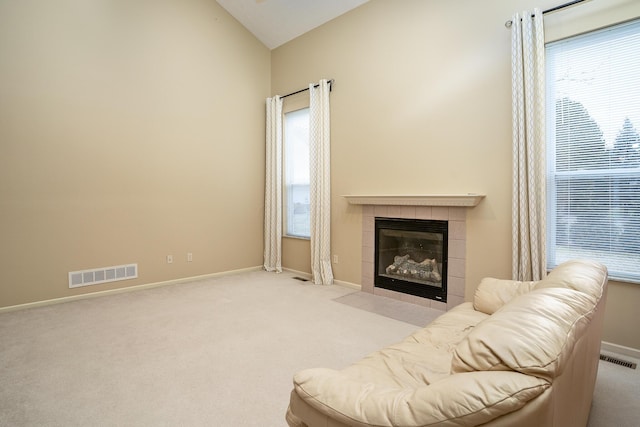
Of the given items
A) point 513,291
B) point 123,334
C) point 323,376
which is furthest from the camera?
point 123,334

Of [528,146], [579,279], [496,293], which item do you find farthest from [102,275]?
[528,146]

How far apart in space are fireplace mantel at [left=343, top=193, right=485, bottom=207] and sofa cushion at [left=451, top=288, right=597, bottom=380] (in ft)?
7.20

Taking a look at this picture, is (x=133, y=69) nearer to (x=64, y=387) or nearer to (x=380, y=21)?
(x=380, y=21)

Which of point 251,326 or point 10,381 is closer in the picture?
point 10,381

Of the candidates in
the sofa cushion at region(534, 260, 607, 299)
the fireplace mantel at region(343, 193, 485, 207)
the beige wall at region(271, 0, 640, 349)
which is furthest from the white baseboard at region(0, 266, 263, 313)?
the sofa cushion at region(534, 260, 607, 299)

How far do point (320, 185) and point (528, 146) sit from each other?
2.51m

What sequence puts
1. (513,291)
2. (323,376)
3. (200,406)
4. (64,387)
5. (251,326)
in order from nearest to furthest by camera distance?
1. (323,376)
2. (200,406)
3. (64,387)
4. (513,291)
5. (251,326)

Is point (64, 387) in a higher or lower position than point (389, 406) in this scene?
lower

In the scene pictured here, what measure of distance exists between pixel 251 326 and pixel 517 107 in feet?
10.0

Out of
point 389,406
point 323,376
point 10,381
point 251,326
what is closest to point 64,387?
point 10,381

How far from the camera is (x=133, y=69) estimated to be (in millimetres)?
4066

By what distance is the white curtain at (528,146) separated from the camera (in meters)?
2.77

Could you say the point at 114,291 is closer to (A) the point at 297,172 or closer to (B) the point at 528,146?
(A) the point at 297,172

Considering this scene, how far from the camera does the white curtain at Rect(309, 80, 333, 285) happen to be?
452cm
